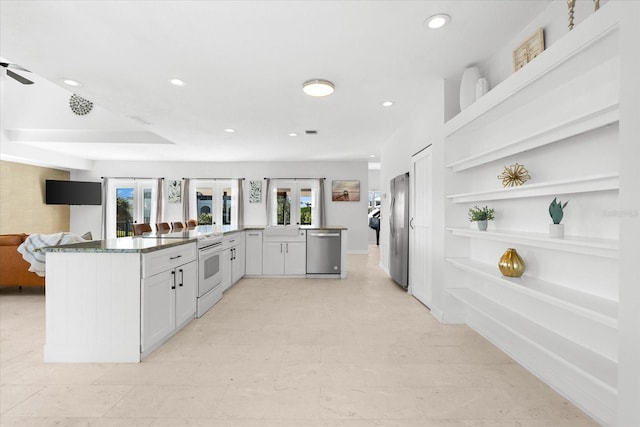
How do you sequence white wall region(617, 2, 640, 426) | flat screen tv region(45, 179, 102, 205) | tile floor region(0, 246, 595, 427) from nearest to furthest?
white wall region(617, 2, 640, 426) < tile floor region(0, 246, 595, 427) < flat screen tv region(45, 179, 102, 205)

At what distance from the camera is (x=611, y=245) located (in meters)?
1.43

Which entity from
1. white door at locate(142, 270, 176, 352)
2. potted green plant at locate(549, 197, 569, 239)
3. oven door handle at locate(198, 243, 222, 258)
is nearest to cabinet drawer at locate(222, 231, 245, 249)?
oven door handle at locate(198, 243, 222, 258)

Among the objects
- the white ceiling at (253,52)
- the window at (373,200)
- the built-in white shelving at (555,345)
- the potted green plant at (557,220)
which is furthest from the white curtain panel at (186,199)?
the potted green plant at (557,220)

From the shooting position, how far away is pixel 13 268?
4.27 meters

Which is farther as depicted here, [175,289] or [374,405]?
[175,289]

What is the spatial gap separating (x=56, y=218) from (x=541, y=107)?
1073 cm

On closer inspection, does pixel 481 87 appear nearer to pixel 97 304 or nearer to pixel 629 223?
pixel 629 223

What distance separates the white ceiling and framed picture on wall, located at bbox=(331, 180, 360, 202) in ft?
12.6

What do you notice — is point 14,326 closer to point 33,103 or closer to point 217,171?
point 33,103

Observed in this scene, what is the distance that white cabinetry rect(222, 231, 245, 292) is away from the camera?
4.61 m

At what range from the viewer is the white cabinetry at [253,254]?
222 inches

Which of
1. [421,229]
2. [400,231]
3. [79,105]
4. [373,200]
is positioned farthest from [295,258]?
[373,200]

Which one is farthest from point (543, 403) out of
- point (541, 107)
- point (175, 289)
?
point (175, 289)

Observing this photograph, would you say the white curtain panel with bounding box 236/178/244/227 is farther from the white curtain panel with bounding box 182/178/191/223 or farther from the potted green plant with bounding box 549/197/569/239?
the potted green plant with bounding box 549/197/569/239
